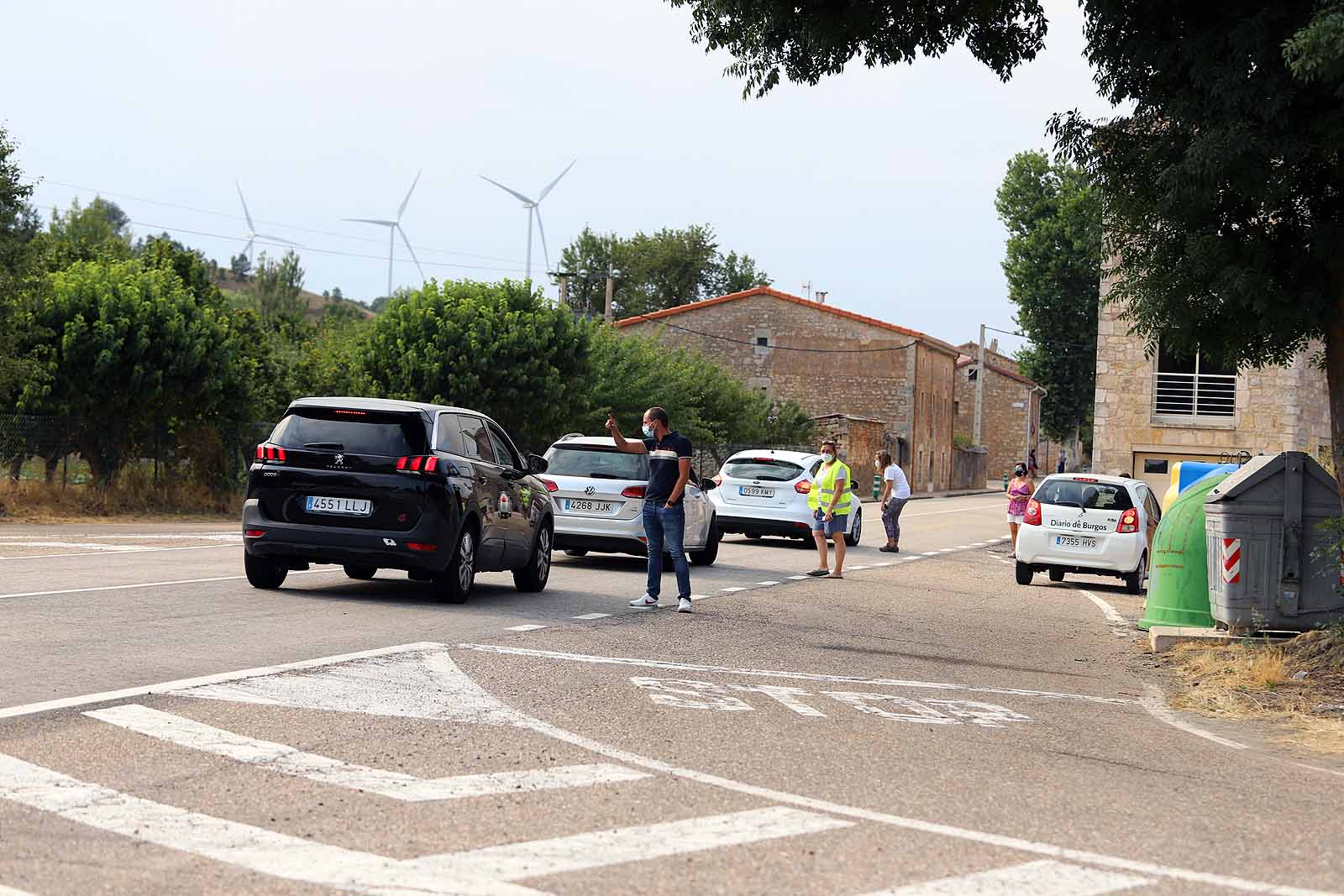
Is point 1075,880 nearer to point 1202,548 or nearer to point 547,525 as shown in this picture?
point 1202,548

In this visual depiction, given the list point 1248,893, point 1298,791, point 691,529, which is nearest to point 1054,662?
point 1298,791

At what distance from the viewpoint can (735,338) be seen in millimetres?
72438

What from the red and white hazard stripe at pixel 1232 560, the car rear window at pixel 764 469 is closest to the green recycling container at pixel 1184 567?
the red and white hazard stripe at pixel 1232 560

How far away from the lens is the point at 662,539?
14859mm

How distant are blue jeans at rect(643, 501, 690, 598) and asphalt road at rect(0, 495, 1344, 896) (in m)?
1.02

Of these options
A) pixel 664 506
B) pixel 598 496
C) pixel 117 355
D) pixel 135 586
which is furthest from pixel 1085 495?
pixel 117 355

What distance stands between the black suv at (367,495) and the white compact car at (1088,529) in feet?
32.1

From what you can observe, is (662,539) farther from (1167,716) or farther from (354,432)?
(1167,716)

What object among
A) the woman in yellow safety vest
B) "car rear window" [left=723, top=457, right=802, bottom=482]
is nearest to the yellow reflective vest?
the woman in yellow safety vest

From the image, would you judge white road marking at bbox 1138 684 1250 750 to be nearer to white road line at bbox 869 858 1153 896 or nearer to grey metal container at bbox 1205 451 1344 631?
grey metal container at bbox 1205 451 1344 631

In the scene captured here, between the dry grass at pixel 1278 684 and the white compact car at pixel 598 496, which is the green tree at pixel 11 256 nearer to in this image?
the white compact car at pixel 598 496

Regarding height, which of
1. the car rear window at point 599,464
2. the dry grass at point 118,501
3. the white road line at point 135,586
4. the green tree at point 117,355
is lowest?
the white road line at point 135,586

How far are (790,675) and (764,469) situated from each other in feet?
54.1

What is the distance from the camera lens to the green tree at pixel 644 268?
336ft
